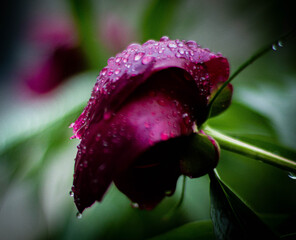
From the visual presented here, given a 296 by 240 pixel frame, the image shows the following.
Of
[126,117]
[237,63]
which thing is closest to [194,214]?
[126,117]

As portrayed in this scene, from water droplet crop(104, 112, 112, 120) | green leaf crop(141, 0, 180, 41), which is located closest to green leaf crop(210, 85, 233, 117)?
water droplet crop(104, 112, 112, 120)

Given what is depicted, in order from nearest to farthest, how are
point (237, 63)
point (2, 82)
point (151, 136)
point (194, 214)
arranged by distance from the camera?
point (151, 136), point (194, 214), point (237, 63), point (2, 82)

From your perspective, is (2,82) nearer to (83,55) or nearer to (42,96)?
(42,96)

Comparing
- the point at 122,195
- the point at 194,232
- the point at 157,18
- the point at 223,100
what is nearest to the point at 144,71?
the point at 223,100

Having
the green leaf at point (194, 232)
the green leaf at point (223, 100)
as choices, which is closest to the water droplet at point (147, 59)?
the green leaf at point (223, 100)

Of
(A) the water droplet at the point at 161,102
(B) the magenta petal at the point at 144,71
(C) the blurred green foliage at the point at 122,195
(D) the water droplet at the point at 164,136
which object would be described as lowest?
(C) the blurred green foliage at the point at 122,195

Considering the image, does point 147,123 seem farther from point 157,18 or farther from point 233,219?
point 157,18

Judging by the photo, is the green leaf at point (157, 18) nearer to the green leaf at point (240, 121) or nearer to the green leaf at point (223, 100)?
the green leaf at point (240, 121)
